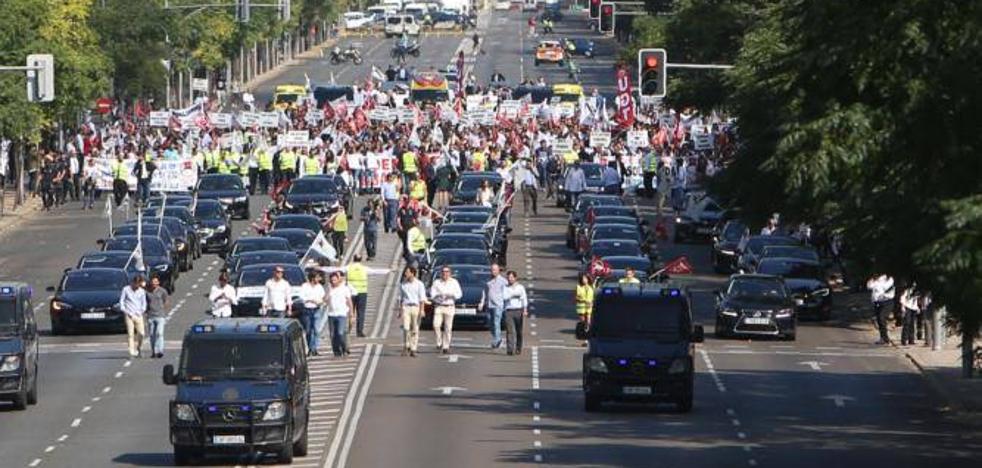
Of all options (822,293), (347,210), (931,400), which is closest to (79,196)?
(347,210)

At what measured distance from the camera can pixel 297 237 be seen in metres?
67.2

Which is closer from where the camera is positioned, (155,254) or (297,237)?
(155,254)

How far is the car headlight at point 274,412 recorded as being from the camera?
3709 cm

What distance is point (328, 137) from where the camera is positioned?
9438 cm

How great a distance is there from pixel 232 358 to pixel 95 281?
64.8 ft

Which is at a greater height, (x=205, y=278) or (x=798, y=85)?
(x=798, y=85)

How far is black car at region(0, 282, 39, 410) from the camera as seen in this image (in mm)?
43219

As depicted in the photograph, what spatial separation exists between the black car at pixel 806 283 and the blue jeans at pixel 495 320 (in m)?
10.2

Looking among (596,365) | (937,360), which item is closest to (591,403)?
(596,365)

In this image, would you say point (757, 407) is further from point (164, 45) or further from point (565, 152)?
point (164, 45)

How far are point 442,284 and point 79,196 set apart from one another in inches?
1650

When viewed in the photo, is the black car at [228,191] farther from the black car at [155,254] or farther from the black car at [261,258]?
the black car at [261,258]

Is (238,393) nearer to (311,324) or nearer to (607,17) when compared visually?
(311,324)

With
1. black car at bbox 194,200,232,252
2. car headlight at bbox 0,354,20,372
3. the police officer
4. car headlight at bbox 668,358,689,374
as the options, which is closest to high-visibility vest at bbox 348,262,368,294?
the police officer
